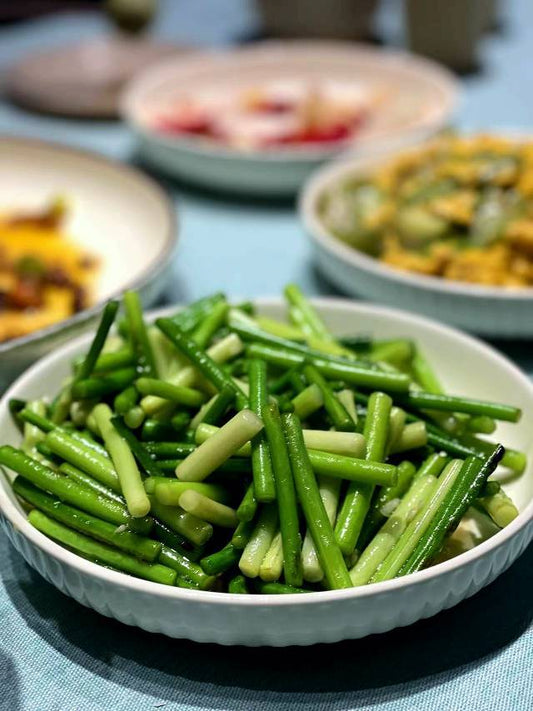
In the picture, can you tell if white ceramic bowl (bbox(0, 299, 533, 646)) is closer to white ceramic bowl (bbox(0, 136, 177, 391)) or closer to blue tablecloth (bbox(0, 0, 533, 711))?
blue tablecloth (bbox(0, 0, 533, 711))

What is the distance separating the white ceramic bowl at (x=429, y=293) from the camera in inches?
64.5

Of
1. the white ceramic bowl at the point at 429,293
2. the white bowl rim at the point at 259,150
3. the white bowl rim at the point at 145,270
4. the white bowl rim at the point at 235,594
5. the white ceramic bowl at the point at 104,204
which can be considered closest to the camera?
the white bowl rim at the point at 235,594

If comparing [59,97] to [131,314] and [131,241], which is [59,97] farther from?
[131,314]

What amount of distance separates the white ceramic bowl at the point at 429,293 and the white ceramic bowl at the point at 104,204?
13.3 inches

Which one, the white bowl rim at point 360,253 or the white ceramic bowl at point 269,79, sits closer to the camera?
the white bowl rim at point 360,253

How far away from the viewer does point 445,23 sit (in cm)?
340

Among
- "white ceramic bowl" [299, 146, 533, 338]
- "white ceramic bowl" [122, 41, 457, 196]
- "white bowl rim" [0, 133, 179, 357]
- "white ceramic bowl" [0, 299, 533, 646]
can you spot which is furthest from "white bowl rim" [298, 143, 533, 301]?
"white ceramic bowl" [0, 299, 533, 646]

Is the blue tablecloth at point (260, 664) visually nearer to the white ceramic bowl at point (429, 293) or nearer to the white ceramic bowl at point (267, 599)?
the white ceramic bowl at point (267, 599)

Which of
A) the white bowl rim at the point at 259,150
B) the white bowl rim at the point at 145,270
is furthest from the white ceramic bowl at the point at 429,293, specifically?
the white bowl rim at the point at 259,150

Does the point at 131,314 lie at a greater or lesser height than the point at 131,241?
greater

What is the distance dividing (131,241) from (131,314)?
2.75ft

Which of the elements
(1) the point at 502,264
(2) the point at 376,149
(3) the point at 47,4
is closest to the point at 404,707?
(1) the point at 502,264

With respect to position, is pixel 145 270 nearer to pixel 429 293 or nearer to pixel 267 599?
pixel 429 293

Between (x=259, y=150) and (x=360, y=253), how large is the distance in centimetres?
61
